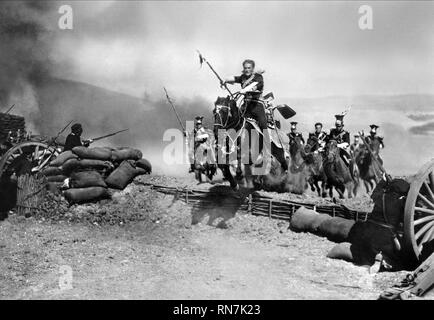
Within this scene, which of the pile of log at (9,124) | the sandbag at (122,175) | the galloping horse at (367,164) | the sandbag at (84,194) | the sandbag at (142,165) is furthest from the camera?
the galloping horse at (367,164)

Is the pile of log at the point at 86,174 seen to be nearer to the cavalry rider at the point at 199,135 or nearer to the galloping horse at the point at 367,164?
the cavalry rider at the point at 199,135

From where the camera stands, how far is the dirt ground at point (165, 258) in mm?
6801

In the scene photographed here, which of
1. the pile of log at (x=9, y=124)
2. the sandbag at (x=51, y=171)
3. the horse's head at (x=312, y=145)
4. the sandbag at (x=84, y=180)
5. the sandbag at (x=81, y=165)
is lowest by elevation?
the sandbag at (x=84, y=180)

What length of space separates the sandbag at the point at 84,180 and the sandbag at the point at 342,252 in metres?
6.53

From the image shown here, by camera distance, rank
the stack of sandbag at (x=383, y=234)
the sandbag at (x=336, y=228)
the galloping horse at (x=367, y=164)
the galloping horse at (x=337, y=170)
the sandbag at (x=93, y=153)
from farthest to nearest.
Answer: the galloping horse at (x=367, y=164)
the galloping horse at (x=337, y=170)
the sandbag at (x=93, y=153)
the sandbag at (x=336, y=228)
the stack of sandbag at (x=383, y=234)


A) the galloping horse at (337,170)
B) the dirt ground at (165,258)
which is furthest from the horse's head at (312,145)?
the dirt ground at (165,258)

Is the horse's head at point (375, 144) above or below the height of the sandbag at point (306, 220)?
above

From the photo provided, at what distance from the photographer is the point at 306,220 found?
9.77 m

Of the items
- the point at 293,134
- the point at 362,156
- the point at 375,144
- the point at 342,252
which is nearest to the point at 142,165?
the point at 293,134

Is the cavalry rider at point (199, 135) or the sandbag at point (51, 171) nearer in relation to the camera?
the sandbag at point (51, 171)

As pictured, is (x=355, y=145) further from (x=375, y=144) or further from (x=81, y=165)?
(x=81, y=165)
